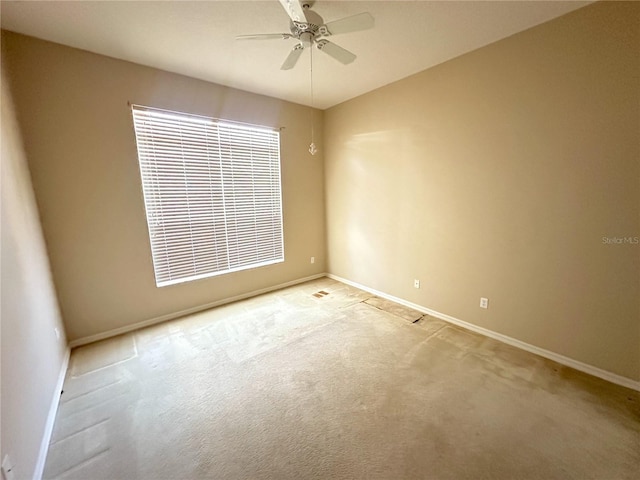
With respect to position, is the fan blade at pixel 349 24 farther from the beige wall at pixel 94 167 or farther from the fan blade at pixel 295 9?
the beige wall at pixel 94 167

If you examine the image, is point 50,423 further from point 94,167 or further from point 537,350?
point 537,350

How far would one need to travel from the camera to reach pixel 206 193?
314 cm

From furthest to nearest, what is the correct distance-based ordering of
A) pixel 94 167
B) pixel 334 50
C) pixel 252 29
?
pixel 94 167
pixel 252 29
pixel 334 50

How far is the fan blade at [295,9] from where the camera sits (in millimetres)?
1432

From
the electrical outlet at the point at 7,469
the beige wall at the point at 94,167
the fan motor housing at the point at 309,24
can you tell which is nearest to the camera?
the electrical outlet at the point at 7,469

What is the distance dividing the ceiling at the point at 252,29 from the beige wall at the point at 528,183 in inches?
11.0

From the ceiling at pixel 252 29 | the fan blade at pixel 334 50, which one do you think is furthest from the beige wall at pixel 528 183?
the fan blade at pixel 334 50

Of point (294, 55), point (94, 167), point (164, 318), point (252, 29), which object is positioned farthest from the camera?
point (164, 318)

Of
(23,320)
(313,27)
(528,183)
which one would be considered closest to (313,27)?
(313,27)

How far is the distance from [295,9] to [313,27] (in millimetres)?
250

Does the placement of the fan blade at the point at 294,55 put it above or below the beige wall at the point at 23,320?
above

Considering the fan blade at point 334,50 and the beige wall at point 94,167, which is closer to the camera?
the fan blade at point 334,50

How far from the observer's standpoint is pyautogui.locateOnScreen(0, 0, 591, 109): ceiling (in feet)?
5.93

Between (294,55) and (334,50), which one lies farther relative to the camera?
(294,55)
